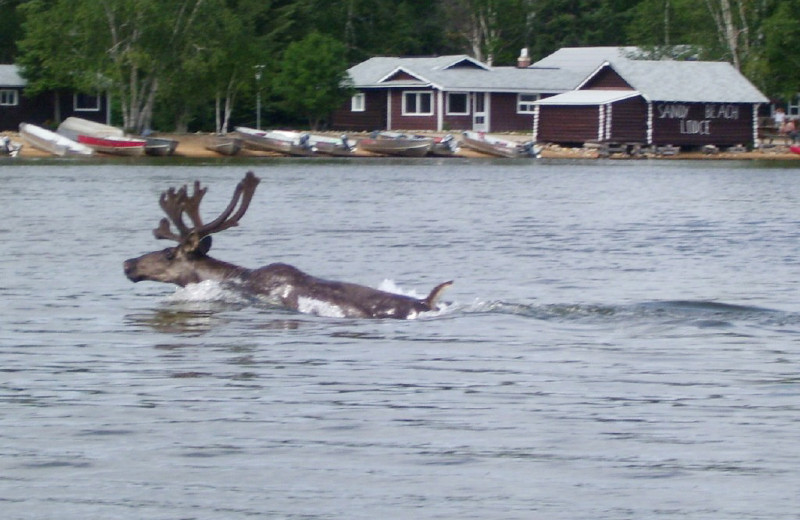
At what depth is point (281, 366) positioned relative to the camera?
12.1 m

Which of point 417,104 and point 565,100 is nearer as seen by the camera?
point 565,100

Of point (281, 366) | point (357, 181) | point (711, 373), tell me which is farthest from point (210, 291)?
point (357, 181)

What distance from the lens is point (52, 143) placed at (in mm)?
60250

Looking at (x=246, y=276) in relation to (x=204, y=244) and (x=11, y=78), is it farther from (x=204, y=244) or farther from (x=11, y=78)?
(x=11, y=78)

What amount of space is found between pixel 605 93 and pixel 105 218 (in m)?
42.4

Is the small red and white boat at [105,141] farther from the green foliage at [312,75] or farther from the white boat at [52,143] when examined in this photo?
the green foliage at [312,75]

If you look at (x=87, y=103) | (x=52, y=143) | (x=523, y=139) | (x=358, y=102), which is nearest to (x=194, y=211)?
(x=52, y=143)

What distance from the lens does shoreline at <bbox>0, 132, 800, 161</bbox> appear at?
6238 centimetres

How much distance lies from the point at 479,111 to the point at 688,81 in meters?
9.81

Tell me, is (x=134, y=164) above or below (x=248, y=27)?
below

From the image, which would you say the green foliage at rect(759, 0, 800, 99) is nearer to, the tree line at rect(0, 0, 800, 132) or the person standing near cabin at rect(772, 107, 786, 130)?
the tree line at rect(0, 0, 800, 132)

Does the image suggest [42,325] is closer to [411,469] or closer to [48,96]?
[411,469]

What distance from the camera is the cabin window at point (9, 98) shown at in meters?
67.9

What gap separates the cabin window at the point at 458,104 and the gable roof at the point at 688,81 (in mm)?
6860
